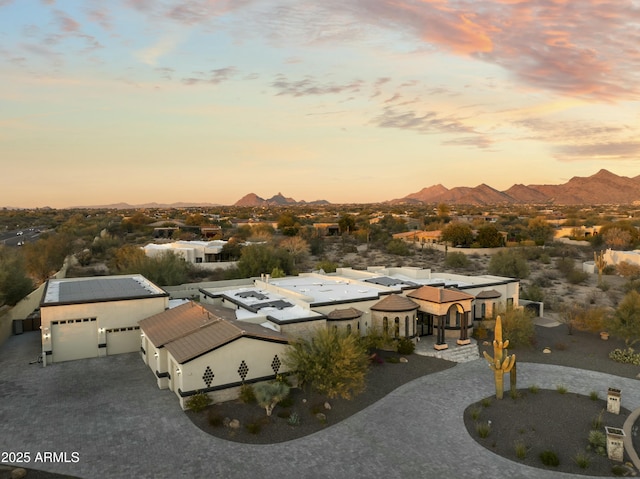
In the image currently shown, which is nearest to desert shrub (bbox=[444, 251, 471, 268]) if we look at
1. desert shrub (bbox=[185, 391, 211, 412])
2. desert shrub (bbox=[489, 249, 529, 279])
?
desert shrub (bbox=[489, 249, 529, 279])

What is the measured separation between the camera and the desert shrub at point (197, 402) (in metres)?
20.2

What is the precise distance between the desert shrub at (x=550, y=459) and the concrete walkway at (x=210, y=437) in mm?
539

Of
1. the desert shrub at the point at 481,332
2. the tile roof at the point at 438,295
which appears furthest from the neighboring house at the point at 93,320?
the desert shrub at the point at 481,332

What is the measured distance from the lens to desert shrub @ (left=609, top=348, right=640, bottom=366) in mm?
27267

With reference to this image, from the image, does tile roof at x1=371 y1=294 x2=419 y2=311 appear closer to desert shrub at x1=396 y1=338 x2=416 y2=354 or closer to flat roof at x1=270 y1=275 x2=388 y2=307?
flat roof at x1=270 y1=275 x2=388 y2=307

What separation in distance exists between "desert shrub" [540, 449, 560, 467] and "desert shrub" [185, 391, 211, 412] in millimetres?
13559

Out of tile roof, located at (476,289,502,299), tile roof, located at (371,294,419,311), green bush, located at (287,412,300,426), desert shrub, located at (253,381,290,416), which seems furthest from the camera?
tile roof, located at (476,289,502,299)

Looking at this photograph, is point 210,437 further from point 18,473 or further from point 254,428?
point 18,473

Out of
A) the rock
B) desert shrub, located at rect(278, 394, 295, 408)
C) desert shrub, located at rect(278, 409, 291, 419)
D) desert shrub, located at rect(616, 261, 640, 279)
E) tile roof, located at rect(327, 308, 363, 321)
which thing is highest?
tile roof, located at rect(327, 308, 363, 321)

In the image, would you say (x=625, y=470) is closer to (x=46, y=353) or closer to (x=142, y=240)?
(x=46, y=353)

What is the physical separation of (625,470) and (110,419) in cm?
1961

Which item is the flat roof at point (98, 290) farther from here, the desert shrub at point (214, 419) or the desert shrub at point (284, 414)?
the desert shrub at point (284, 414)

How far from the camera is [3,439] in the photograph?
57.8 ft

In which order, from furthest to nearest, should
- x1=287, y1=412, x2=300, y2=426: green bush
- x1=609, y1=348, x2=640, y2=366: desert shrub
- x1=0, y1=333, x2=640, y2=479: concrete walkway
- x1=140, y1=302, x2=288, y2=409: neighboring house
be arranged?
x1=609, y1=348, x2=640, y2=366: desert shrub < x1=140, y1=302, x2=288, y2=409: neighboring house < x1=287, y1=412, x2=300, y2=426: green bush < x1=0, y1=333, x2=640, y2=479: concrete walkway
